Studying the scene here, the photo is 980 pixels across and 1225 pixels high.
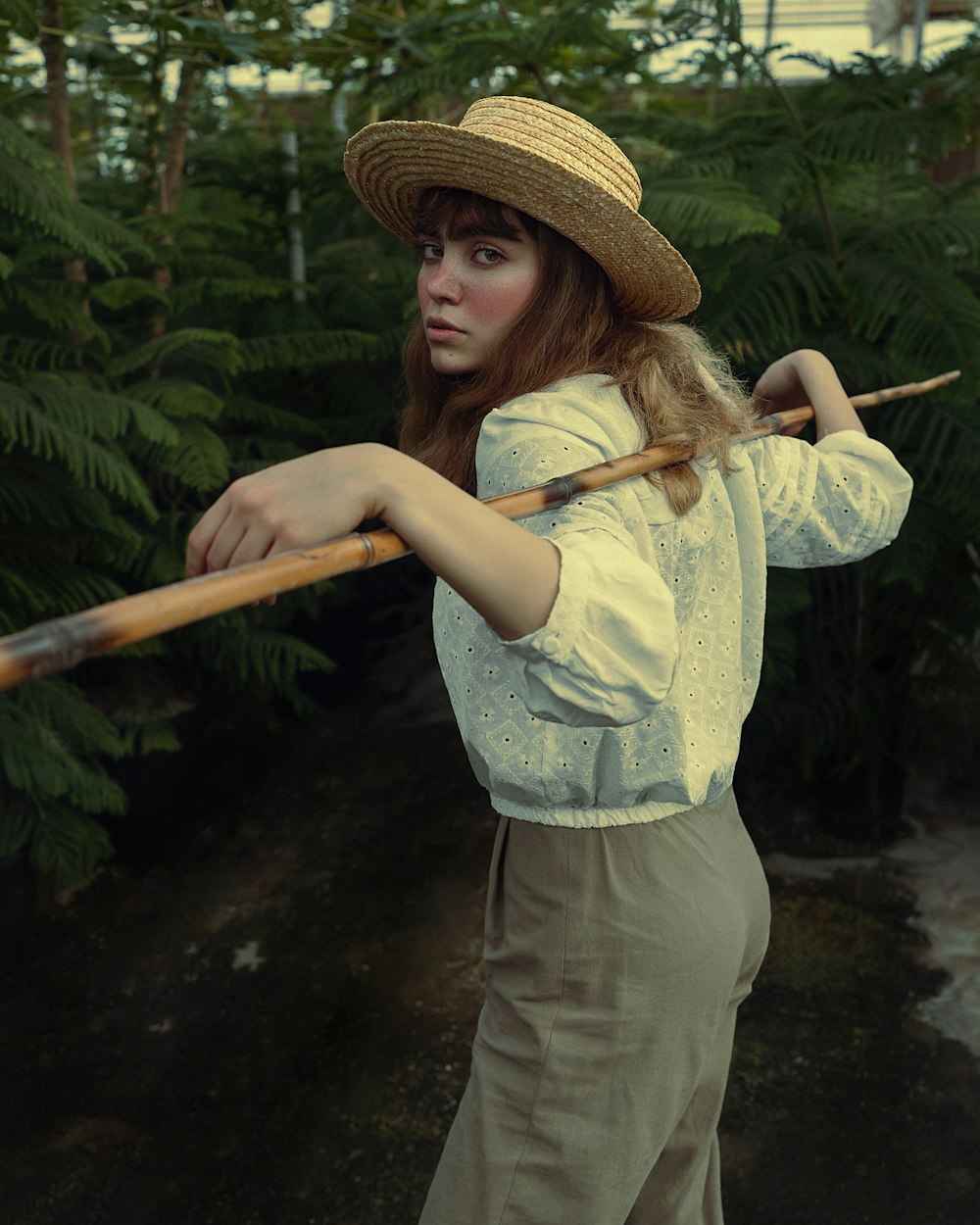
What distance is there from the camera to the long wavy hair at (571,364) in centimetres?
133

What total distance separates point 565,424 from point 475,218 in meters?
0.29

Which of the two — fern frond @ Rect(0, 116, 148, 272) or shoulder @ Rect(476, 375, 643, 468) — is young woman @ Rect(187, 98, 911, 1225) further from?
fern frond @ Rect(0, 116, 148, 272)

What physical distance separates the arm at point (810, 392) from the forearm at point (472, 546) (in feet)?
3.08

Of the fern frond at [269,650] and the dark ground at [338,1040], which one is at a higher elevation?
the fern frond at [269,650]

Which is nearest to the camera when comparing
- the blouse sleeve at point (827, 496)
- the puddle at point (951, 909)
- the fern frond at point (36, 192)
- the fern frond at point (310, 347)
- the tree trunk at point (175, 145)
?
the blouse sleeve at point (827, 496)

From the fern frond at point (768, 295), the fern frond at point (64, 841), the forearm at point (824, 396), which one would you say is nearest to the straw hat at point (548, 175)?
the forearm at point (824, 396)

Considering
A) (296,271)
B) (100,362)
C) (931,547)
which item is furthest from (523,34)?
(931,547)

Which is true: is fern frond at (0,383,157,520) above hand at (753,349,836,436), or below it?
below

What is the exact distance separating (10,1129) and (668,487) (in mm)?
2040

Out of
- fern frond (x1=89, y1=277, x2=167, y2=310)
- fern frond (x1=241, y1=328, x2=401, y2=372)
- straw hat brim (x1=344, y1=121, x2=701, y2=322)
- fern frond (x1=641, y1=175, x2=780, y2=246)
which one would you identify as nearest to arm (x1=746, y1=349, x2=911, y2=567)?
straw hat brim (x1=344, y1=121, x2=701, y2=322)

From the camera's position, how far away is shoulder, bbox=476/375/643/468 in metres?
1.20

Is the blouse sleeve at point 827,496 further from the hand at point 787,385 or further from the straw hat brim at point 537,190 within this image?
the straw hat brim at point 537,190

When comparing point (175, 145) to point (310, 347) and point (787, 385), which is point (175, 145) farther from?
point (787, 385)

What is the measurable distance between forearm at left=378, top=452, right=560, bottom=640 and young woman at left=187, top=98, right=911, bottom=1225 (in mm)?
233
